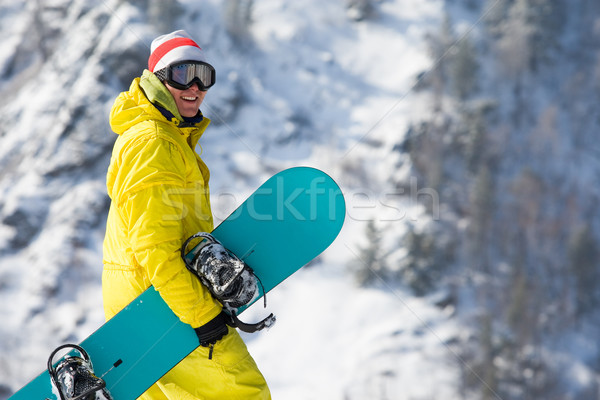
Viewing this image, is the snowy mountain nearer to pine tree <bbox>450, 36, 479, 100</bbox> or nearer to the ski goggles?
pine tree <bbox>450, 36, 479, 100</bbox>

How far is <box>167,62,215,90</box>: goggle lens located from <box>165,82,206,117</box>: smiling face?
2cm

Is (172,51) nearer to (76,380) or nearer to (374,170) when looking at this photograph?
(76,380)

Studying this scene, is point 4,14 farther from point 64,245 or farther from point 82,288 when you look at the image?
point 82,288

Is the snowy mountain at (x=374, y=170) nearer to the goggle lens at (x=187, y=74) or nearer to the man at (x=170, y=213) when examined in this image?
the man at (x=170, y=213)

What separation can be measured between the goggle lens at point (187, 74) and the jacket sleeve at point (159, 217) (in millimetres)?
278

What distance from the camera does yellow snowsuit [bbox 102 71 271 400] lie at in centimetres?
199

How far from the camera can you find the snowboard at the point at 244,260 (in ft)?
7.43

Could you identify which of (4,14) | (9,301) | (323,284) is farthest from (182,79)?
(4,14)

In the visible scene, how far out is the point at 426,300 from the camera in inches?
845

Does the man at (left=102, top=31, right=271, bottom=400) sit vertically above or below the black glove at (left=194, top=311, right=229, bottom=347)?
above

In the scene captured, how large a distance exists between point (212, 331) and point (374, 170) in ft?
69.3

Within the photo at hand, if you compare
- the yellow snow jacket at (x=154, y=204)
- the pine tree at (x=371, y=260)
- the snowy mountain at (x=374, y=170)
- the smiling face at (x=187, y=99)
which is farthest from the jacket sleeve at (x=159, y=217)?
the pine tree at (x=371, y=260)

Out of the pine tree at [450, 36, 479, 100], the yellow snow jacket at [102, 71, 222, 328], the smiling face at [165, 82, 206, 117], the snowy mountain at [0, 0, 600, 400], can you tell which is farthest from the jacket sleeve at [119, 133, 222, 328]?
the pine tree at [450, 36, 479, 100]

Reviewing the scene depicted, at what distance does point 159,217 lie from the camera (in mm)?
1988
